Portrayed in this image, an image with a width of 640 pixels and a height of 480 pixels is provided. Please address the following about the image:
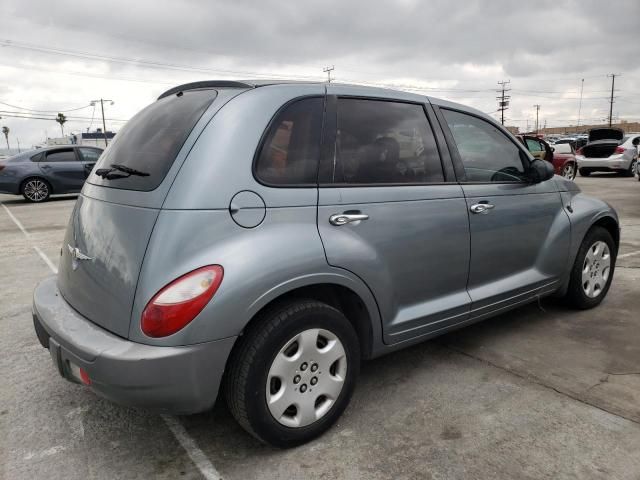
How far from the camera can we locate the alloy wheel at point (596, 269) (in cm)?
399

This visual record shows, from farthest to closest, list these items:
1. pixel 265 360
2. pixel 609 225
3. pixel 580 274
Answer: pixel 609 225 → pixel 580 274 → pixel 265 360

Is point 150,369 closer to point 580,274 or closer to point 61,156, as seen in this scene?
point 580,274

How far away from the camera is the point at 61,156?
13.1 m

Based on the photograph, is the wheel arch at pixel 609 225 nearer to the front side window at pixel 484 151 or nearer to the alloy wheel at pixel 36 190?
the front side window at pixel 484 151

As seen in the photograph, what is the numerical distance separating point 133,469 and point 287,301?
994 millimetres

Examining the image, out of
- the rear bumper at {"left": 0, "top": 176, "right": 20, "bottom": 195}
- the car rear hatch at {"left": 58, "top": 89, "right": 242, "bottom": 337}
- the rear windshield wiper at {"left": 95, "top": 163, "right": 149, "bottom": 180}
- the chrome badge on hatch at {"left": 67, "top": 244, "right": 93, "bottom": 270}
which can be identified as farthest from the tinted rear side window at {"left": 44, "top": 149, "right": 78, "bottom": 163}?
the chrome badge on hatch at {"left": 67, "top": 244, "right": 93, "bottom": 270}

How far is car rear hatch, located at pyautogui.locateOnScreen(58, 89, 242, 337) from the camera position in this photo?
2111 mm

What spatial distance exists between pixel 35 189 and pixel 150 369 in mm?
13047

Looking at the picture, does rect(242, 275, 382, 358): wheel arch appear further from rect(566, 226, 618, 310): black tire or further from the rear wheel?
the rear wheel

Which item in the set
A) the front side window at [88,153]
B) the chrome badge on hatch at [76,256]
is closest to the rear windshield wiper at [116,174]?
the chrome badge on hatch at [76,256]

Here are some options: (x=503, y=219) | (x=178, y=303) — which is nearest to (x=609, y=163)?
(x=503, y=219)

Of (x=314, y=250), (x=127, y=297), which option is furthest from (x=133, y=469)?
(x=314, y=250)

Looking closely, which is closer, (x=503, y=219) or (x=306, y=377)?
(x=306, y=377)

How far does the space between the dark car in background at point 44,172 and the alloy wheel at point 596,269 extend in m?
11.9
